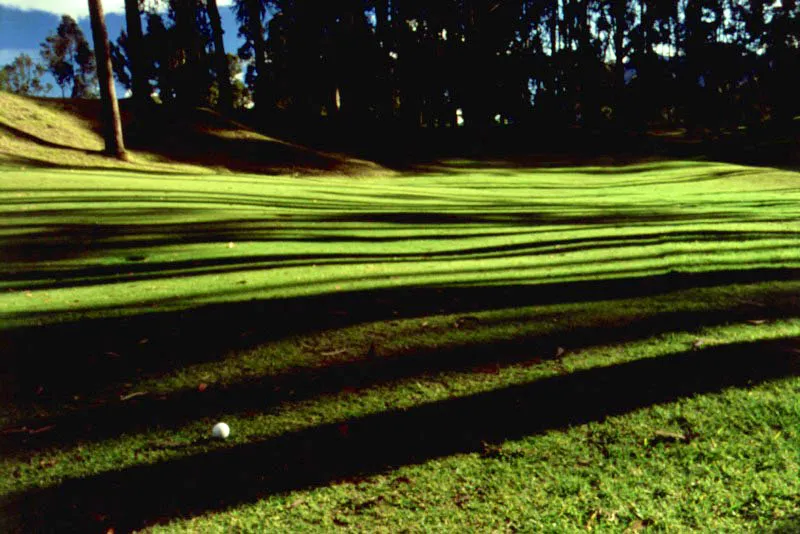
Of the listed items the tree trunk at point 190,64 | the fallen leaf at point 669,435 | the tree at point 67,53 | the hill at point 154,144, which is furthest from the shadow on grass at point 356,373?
the tree at point 67,53

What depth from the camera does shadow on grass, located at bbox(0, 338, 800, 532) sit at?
281cm

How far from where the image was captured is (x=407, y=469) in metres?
3.04

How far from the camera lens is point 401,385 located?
4.03 metres

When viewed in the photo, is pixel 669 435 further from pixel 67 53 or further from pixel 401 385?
pixel 67 53

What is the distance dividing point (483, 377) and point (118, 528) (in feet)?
7.80

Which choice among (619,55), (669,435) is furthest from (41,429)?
(619,55)

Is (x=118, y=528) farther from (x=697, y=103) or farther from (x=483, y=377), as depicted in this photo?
(x=697, y=103)

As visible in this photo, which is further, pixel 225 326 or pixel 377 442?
pixel 225 326

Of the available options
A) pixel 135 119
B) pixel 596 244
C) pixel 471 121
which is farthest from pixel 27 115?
pixel 471 121

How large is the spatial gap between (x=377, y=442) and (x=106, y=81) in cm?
2139

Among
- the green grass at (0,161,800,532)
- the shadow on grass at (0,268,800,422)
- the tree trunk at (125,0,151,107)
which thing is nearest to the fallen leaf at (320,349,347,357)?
the green grass at (0,161,800,532)

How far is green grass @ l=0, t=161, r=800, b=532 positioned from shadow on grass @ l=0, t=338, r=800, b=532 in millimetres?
15

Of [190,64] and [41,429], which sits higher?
[190,64]

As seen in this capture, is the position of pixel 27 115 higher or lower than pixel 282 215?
higher
